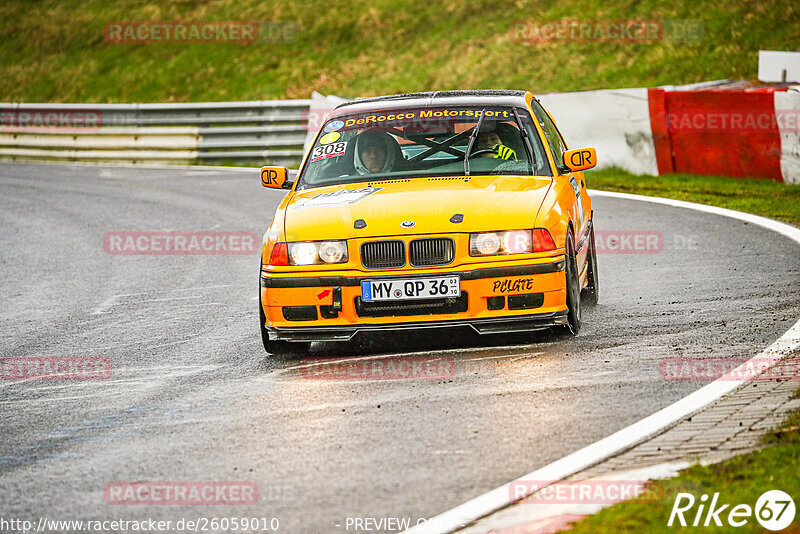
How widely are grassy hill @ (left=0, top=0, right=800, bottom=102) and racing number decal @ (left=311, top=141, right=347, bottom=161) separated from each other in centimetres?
1717

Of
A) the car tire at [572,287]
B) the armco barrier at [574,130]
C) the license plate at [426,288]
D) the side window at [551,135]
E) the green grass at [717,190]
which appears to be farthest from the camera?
the armco barrier at [574,130]

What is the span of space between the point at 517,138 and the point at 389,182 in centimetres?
102

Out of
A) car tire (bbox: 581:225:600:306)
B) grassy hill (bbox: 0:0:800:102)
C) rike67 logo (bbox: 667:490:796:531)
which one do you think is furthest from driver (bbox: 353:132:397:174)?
grassy hill (bbox: 0:0:800:102)

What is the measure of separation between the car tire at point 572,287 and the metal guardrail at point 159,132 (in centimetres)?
1455

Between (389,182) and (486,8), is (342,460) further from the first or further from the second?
(486,8)

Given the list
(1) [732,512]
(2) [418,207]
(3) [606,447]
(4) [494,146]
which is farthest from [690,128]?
(1) [732,512]

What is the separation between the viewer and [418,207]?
778cm

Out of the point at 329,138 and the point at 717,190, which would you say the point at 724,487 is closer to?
the point at 329,138

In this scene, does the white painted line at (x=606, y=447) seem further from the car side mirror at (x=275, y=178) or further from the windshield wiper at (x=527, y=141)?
the car side mirror at (x=275, y=178)

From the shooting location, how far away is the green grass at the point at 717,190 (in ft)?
45.1

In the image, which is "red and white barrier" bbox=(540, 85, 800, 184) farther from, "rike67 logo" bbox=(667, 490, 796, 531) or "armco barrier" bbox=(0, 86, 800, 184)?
"rike67 logo" bbox=(667, 490, 796, 531)

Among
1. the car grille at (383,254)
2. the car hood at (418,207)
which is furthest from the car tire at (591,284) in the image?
the car grille at (383,254)

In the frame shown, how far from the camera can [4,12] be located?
45.1 meters

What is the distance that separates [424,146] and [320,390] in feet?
8.80
